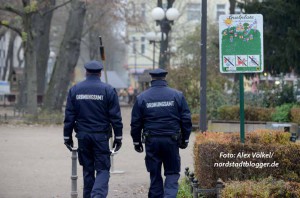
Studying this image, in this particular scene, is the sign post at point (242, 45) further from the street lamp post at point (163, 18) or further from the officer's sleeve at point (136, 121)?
the street lamp post at point (163, 18)

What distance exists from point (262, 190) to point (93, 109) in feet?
8.87

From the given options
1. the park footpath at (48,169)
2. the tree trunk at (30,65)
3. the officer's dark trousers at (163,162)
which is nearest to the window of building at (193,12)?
the tree trunk at (30,65)

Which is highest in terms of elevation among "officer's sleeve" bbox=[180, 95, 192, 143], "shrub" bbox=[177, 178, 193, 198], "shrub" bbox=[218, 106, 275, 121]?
"officer's sleeve" bbox=[180, 95, 192, 143]

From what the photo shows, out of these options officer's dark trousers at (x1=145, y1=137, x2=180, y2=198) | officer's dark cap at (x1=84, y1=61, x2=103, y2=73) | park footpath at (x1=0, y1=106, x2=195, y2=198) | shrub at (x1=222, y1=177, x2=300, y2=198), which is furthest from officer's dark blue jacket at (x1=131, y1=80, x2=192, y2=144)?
park footpath at (x1=0, y1=106, x2=195, y2=198)

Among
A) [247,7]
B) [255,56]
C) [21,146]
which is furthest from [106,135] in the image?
[247,7]

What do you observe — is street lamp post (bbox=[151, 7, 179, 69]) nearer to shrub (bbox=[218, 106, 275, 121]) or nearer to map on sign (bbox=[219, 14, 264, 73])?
shrub (bbox=[218, 106, 275, 121])

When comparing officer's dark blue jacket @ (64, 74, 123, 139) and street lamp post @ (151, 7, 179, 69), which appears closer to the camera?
officer's dark blue jacket @ (64, 74, 123, 139)

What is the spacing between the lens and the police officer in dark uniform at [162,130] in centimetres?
1171

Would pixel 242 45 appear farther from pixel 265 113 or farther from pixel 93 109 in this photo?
pixel 265 113

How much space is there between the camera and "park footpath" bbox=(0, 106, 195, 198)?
48.8 feet

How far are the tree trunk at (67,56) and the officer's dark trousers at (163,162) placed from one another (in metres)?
27.1

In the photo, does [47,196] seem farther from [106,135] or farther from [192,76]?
[192,76]

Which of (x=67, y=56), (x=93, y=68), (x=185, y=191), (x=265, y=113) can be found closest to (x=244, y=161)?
(x=185, y=191)

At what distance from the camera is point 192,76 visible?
113 ft
